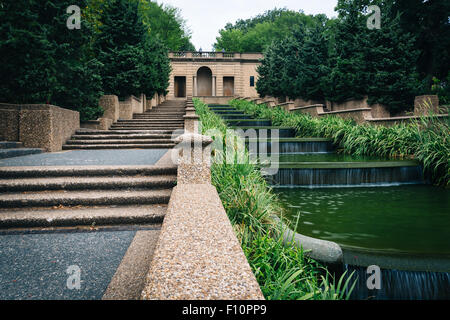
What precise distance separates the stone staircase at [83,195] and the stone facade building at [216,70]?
3789 centimetres

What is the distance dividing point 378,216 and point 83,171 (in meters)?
5.57

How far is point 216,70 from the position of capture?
143 feet

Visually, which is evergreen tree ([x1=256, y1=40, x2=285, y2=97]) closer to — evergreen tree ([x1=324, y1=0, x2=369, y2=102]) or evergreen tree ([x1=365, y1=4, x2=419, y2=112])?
evergreen tree ([x1=324, y1=0, x2=369, y2=102])

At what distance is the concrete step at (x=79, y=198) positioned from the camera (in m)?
4.82

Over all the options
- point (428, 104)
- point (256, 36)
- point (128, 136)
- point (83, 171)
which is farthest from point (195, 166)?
point (256, 36)

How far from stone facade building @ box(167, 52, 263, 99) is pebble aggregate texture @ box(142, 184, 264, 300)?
41.2m

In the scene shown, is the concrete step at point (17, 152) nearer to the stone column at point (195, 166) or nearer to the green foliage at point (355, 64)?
the stone column at point (195, 166)

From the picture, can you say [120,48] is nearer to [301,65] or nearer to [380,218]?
[301,65]

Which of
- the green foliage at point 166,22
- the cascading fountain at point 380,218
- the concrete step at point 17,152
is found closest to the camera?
the cascading fountain at point 380,218

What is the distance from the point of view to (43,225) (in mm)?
4383

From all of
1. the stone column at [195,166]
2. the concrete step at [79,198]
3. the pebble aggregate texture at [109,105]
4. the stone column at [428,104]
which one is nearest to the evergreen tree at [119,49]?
the pebble aggregate texture at [109,105]
